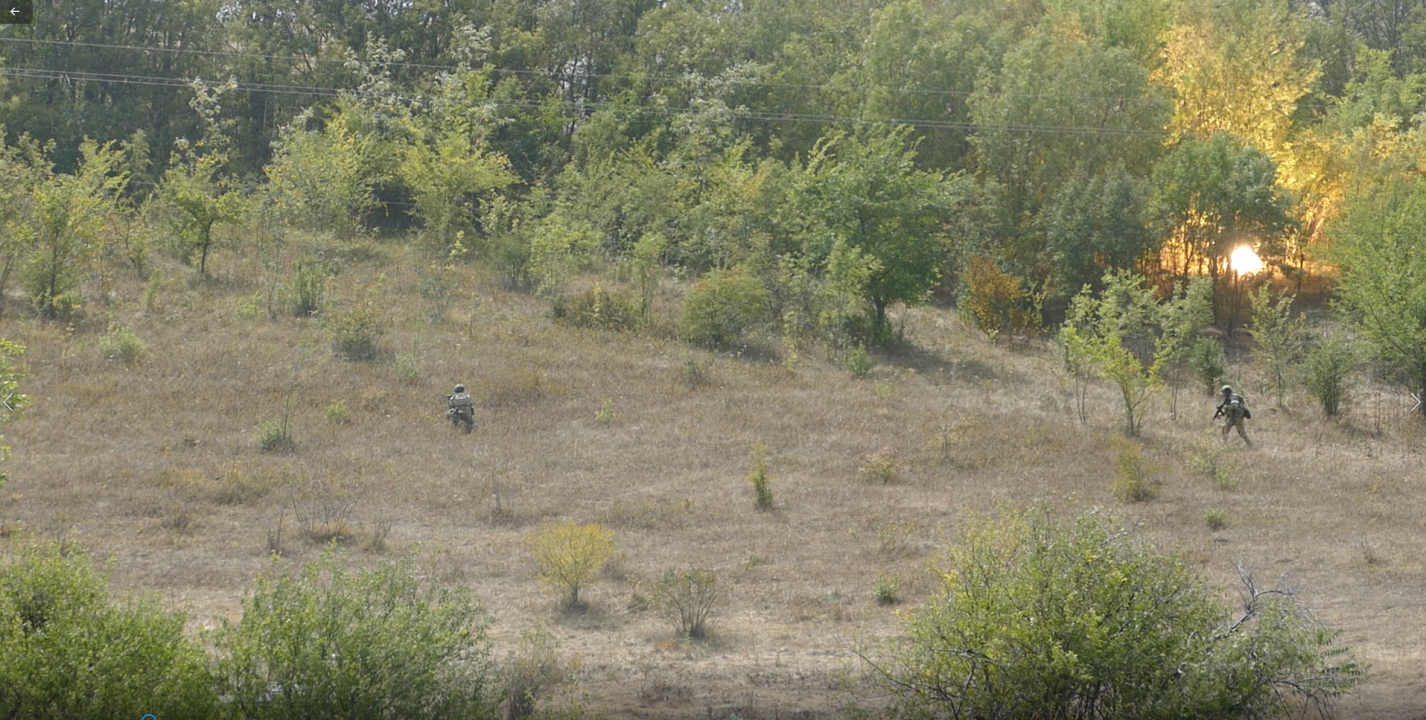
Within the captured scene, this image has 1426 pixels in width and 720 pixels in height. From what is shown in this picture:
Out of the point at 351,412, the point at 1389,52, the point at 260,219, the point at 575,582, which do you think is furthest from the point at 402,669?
the point at 1389,52

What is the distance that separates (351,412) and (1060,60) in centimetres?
2123

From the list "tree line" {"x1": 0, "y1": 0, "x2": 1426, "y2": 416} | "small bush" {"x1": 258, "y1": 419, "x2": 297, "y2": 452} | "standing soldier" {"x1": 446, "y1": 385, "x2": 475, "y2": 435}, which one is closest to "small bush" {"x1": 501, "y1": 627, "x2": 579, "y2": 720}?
"small bush" {"x1": 258, "y1": 419, "x2": 297, "y2": 452}

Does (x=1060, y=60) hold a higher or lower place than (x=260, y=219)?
higher

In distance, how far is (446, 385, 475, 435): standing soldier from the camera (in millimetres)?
21188

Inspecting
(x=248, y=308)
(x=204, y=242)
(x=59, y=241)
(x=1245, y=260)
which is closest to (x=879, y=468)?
(x=248, y=308)

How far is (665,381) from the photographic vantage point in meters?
24.2

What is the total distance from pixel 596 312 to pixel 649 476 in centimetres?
889

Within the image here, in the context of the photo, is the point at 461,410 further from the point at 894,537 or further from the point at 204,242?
the point at 204,242

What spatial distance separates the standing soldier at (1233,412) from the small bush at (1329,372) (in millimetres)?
2735

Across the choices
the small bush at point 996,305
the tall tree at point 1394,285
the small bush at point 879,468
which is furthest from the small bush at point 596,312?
the tall tree at point 1394,285

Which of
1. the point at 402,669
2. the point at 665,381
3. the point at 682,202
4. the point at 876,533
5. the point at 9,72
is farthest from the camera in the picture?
the point at 9,72

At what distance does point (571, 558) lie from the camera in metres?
14.3

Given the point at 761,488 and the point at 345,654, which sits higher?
the point at 345,654

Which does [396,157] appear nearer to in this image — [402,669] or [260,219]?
[260,219]
